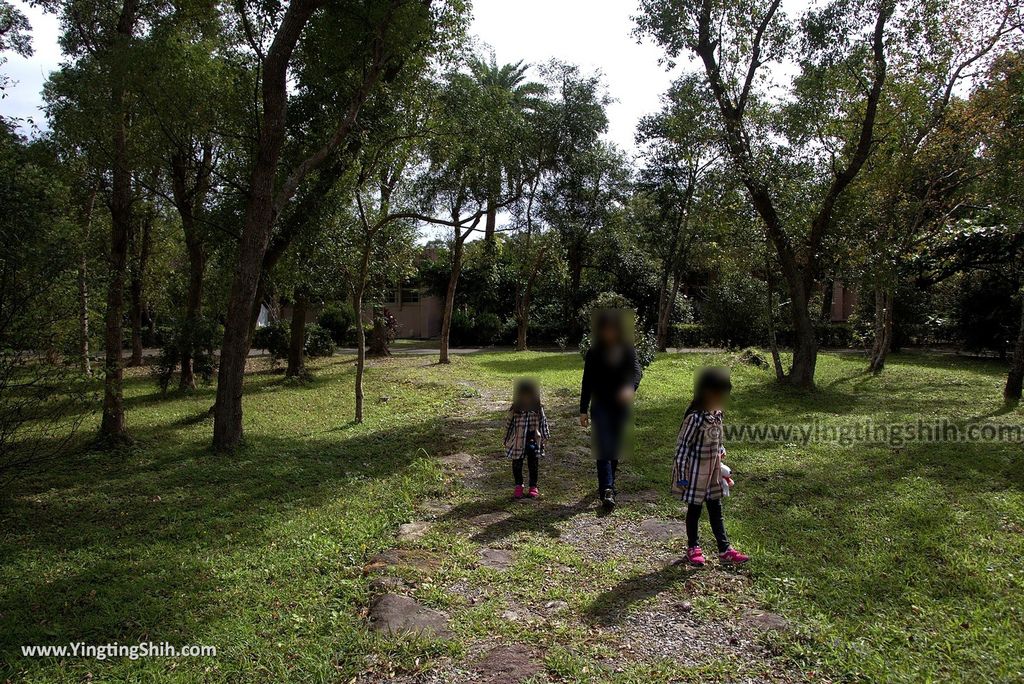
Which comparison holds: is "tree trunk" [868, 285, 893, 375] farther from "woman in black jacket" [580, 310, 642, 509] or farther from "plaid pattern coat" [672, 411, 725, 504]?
"plaid pattern coat" [672, 411, 725, 504]

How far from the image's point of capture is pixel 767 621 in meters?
3.48

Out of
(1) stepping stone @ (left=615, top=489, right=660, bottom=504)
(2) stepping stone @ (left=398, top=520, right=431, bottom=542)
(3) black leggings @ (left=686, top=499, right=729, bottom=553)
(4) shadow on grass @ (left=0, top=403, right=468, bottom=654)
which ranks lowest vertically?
(4) shadow on grass @ (left=0, top=403, right=468, bottom=654)

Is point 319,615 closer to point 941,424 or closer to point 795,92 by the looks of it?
point 941,424

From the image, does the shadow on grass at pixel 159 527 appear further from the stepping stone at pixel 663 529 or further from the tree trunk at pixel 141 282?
the tree trunk at pixel 141 282

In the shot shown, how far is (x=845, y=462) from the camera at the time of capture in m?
7.14

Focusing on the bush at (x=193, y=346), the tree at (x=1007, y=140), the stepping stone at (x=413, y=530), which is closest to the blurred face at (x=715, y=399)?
the stepping stone at (x=413, y=530)

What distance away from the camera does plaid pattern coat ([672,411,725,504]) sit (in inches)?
163

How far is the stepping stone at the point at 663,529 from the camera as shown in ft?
15.8

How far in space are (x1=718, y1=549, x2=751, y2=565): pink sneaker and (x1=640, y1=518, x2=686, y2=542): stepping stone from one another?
1.81 ft

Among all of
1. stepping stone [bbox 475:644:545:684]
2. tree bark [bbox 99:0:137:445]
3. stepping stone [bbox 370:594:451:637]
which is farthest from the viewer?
Result: tree bark [bbox 99:0:137:445]

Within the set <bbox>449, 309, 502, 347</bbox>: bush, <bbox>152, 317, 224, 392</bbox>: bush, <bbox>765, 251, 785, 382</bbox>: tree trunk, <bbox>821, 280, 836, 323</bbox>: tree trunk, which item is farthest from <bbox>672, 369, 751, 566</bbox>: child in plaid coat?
<bbox>821, 280, 836, 323</bbox>: tree trunk

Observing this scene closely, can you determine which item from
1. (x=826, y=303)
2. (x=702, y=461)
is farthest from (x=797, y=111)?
(x=826, y=303)

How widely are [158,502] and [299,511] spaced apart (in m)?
1.53

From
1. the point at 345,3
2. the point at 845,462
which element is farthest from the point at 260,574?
the point at 345,3
